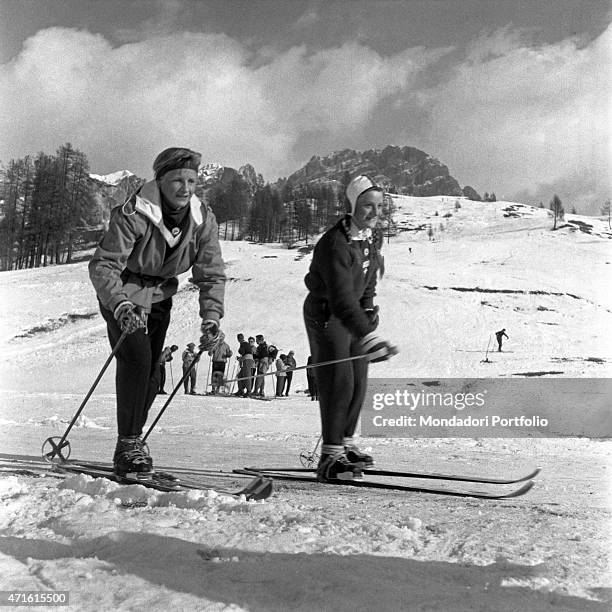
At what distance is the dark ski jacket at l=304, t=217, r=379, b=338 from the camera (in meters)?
3.24

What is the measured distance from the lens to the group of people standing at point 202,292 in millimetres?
2992

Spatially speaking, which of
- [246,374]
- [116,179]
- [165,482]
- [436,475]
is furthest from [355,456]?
[116,179]

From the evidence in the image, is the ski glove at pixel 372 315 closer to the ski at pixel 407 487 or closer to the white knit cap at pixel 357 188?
the white knit cap at pixel 357 188

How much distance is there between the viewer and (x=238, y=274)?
114 ft

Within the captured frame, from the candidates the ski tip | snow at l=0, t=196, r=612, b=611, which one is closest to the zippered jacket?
snow at l=0, t=196, r=612, b=611

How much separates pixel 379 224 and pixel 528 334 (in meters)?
23.7

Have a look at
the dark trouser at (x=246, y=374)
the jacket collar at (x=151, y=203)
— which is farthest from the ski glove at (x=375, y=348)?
the dark trouser at (x=246, y=374)

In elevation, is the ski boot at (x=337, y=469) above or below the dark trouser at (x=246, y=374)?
above

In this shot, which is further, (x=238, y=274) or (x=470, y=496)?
(x=238, y=274)

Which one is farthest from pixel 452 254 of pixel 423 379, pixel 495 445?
pixel 495 445

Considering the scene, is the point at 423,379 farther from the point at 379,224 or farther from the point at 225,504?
the point at 225,504

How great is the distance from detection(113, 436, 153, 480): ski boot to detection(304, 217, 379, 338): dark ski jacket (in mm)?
1135

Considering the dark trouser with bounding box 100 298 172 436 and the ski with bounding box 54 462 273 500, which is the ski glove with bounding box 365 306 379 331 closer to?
the ski with bounding box 54 462 273 500

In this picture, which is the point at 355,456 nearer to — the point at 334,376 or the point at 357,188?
the point at 334,376
